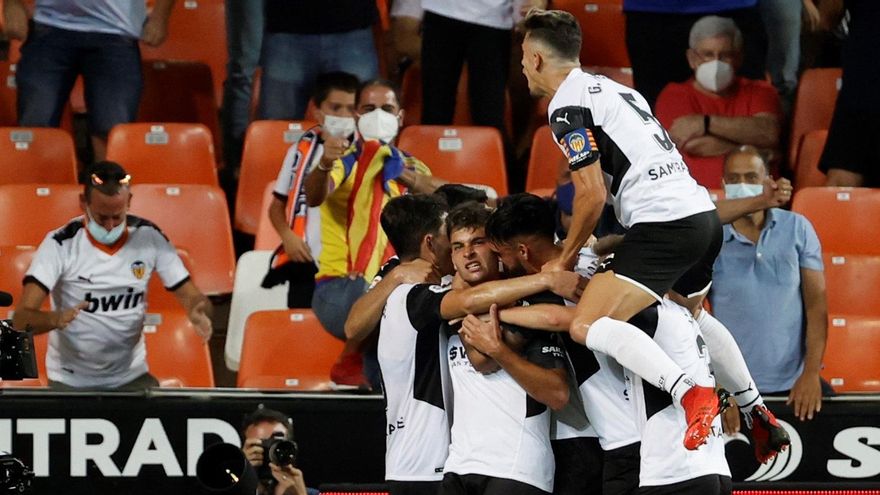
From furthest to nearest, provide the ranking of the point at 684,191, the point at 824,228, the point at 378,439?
the point at 824,228
the point at 378,439
the point at 684,191

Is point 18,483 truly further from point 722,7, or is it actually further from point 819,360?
point 722,7

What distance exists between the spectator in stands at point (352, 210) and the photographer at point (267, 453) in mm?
1204

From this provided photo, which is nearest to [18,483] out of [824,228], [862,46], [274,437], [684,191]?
[274,437]

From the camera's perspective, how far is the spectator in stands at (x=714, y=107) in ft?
31.2

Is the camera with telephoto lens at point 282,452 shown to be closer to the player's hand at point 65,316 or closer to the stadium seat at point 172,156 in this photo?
the player's hand at point 65,316

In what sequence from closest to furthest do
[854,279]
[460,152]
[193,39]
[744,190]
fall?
[744,190] < [854,279] < [460,152] < [193,39]

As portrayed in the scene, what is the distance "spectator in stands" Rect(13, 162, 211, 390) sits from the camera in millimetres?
8102

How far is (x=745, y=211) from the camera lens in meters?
7.46

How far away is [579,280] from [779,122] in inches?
169

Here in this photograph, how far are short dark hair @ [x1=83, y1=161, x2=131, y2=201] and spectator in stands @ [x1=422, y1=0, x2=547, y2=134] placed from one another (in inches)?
93.5

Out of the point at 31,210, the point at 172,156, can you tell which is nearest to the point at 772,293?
the point at 172,156

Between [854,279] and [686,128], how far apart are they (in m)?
1.34

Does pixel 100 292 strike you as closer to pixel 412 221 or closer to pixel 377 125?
pixel 377 125

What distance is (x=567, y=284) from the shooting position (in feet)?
18.8
